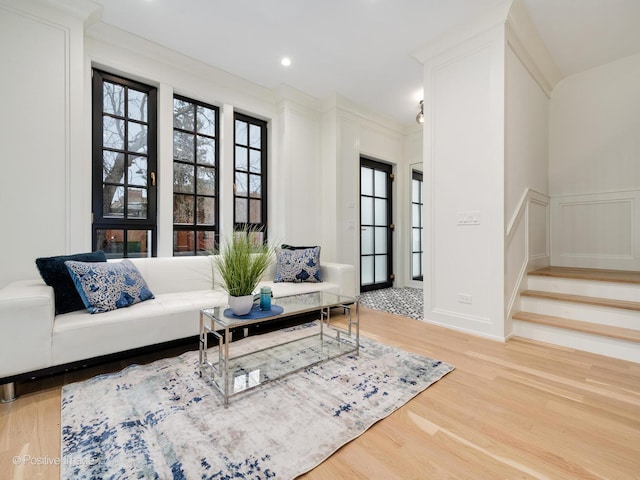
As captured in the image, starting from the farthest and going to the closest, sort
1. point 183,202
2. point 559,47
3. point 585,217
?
point 585,217
point 183,202
point 559,47

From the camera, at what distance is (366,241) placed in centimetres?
471

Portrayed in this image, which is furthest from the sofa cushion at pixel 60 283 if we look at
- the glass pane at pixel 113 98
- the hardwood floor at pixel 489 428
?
the glass pane at pixel 113 98

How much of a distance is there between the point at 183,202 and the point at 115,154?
0.74m

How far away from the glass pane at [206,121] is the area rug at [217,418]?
257 cm

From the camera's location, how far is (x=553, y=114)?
372 centimetres

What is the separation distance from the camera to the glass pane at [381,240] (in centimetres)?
490

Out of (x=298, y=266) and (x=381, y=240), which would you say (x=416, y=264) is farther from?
(x=298, y=266)

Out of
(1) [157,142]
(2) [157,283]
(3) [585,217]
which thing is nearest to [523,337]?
(3) [585,217]

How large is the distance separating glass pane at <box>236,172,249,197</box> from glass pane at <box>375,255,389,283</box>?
2402 mm

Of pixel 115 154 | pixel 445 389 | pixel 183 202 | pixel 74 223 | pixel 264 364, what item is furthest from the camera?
pixel 183 202

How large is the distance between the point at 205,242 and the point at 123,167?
1.09 metres

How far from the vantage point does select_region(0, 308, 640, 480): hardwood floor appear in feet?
3.73

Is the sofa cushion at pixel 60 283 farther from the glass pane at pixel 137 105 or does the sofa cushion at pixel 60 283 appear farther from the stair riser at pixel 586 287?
the stair riser at pixel 586 287

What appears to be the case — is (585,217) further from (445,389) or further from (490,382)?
(445,389)
